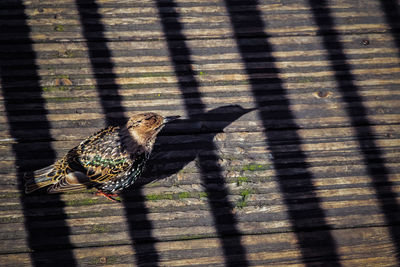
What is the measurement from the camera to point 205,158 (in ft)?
11.1

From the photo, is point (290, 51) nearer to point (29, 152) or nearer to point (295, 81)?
Result: point (295, 81)

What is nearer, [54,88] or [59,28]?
[54,88]

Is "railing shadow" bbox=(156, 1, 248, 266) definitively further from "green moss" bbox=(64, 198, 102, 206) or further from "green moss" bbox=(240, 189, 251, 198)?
"green moss" bbox=(64, 198, 102, 206)

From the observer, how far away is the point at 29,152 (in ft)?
10.8

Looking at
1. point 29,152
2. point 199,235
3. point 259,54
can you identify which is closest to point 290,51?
point 259,54

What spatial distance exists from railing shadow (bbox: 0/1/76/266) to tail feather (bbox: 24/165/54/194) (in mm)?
138

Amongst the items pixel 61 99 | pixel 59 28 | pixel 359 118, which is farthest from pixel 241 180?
pixel 59 28

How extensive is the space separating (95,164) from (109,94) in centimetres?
77

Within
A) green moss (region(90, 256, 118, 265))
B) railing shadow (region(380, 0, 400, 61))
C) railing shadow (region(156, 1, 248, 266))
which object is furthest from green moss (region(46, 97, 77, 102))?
railing shadow (region(380, 0, 400, 61))

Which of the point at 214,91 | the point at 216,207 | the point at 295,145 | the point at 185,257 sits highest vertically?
the point at 214,91

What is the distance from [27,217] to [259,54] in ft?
7.94

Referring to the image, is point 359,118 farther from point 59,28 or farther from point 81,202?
point 59,28

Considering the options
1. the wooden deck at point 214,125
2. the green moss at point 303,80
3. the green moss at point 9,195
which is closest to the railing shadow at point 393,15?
the wooden deck at point 214,125

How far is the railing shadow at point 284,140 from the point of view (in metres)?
3.21
